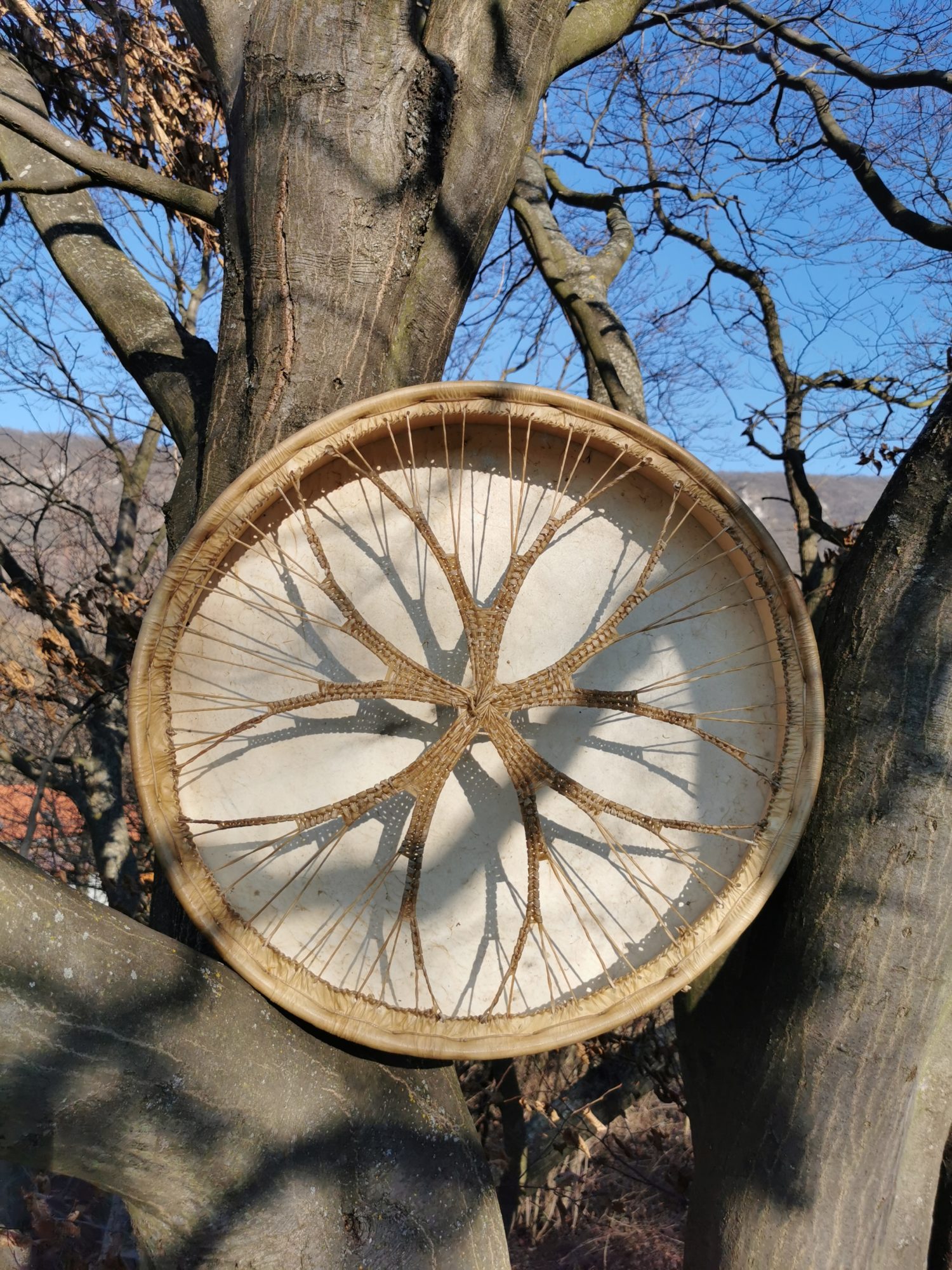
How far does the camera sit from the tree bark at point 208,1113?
1101 millimetres

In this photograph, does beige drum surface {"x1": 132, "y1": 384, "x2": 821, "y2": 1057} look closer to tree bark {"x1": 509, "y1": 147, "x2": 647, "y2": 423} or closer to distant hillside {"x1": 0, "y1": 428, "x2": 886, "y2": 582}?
tree bark {"x1": 509, "y1": 147, "x2": 647, "y2": 423}

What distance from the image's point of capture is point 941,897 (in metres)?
1.41

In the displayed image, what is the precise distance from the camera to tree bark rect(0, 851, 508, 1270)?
1.10 metres

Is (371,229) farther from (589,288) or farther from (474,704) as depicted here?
(589,288)

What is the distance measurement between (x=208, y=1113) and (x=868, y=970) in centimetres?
100

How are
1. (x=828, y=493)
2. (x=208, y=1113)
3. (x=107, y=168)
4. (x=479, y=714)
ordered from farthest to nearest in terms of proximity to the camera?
(x=828, y=493), (x=107, y=168), (x=479, y=714), (x=208, y=1113)

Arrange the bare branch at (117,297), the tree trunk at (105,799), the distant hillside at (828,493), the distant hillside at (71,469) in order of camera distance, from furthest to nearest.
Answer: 1. the distant hillside at (828,493)
2. the distant hillside at (71,469)
3. the tree trunk at (105,799)
4. the bare branch at (117,297)

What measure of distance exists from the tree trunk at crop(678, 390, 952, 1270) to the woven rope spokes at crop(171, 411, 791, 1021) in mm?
145

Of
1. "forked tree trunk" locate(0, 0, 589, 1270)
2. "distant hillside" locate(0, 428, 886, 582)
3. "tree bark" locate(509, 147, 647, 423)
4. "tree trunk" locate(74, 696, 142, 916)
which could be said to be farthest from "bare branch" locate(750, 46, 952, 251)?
"tree trunk" locate(74, 696, 142, 916)

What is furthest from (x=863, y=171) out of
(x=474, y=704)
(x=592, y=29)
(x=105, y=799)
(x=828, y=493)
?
(x=828, y=493)

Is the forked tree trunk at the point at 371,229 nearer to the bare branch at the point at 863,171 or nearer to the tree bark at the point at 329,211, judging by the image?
the tree bark at the point at 329,211

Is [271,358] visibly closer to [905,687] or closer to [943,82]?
[905,687]

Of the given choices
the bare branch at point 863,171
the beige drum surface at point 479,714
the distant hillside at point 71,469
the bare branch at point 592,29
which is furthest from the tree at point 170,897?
the distant hillside at point 71,469

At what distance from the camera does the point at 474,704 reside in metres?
1.42
